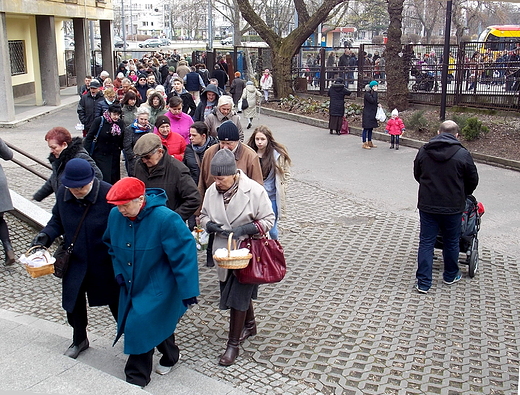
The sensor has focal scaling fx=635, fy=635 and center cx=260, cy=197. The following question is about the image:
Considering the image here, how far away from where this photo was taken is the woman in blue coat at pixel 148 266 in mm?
4359

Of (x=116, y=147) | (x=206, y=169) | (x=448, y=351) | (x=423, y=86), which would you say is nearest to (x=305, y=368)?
(x=448, y=351)

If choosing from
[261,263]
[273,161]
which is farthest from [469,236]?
[261,263]

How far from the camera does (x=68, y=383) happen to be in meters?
4.33

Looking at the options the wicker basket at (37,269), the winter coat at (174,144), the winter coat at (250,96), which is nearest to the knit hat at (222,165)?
the wicker basket at (37,269)

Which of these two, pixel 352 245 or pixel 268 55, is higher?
pixel 268 55

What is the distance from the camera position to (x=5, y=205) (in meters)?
7.00

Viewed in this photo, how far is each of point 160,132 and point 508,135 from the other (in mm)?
11025

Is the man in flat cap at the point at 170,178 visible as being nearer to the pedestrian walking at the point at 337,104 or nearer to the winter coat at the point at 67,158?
the winter coat at the point at 67,158

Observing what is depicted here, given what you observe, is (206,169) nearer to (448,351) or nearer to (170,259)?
(170,259)

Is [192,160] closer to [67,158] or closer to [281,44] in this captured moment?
[67,158]

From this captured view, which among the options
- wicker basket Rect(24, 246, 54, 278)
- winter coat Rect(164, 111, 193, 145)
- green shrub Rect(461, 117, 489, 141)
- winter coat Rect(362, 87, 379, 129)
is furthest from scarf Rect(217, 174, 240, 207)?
green shrub Rect(461, 117, 489, 141)

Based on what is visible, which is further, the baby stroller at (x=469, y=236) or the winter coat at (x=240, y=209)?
the baby stroller at (x=469, y=236)

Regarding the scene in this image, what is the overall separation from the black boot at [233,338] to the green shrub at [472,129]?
11740 mm

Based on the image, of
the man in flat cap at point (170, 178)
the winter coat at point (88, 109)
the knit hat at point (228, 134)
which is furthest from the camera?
the winter coat at point (88, 109)
